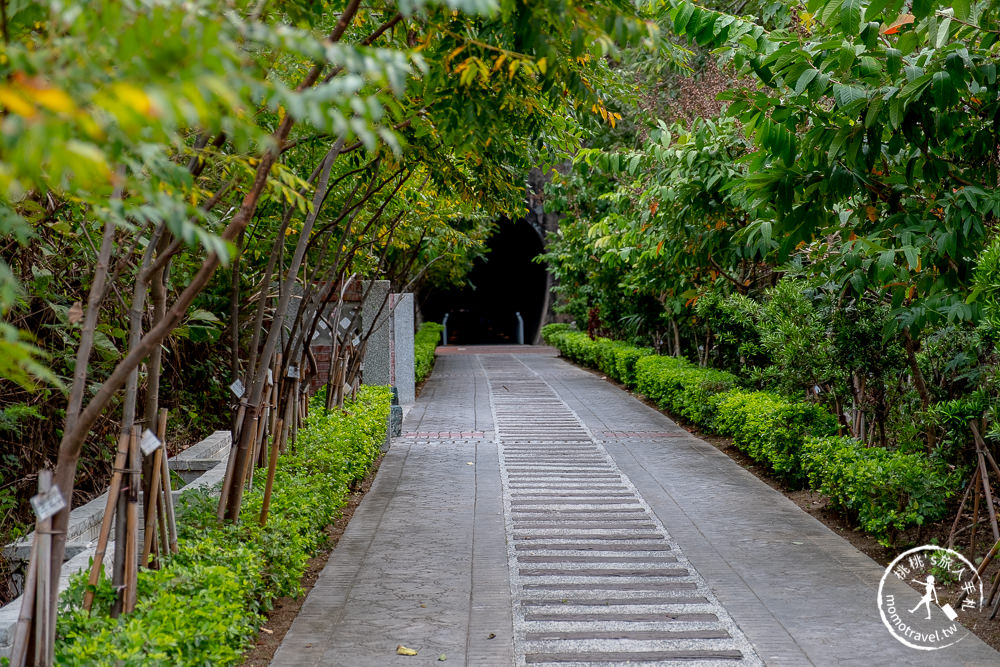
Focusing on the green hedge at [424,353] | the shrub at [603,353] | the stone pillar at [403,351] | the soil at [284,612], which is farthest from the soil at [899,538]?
the green hedge at [424,353]

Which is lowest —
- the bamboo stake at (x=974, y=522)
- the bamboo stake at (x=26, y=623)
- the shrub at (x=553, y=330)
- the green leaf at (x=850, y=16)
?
the bamboo stake at (x=974, y=522)

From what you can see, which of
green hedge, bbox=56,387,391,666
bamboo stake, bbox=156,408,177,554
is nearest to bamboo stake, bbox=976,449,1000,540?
green hedge, bbox=56,387,391,666

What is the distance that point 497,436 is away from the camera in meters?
11.6

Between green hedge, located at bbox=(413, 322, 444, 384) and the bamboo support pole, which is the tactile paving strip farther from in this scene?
green hedge, located at bbox=(413, 322, 444, 384)

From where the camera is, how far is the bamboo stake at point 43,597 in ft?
9.99

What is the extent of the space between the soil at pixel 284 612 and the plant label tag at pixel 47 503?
1407 millimetres

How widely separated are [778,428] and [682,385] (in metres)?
4.41

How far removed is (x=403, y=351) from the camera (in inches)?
587

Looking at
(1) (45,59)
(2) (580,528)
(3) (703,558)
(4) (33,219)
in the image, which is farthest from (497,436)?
(1) (45,59)

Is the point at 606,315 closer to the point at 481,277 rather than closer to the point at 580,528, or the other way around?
the point at 580,528

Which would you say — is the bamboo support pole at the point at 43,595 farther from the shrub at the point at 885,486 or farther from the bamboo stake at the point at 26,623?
the shrub at the point at 885,486

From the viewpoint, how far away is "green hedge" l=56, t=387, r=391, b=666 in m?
3.25

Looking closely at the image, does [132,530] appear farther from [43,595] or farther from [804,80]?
[804,80]

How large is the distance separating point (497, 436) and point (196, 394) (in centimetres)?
389
